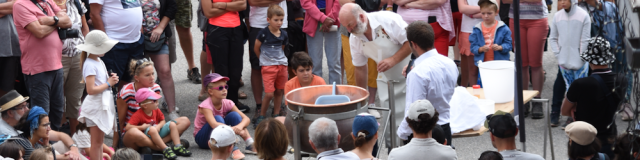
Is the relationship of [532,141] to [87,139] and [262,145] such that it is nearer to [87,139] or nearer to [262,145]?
[262,145]

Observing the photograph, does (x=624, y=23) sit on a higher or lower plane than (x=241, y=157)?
higher

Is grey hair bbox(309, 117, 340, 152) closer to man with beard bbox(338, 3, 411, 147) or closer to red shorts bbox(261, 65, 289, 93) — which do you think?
man with beard bbox(338, 3, 411, 147)

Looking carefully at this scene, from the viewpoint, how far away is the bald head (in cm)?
550

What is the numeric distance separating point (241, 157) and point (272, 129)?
1781 millimetres

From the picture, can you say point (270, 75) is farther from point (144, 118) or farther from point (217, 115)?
point (144, 118)

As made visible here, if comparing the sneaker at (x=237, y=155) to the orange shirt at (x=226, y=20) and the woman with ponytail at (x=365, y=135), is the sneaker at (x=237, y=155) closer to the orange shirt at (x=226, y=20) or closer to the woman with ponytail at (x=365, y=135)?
the orange shirt at (x=226, y=20)

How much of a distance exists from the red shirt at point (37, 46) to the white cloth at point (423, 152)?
322 centimetres

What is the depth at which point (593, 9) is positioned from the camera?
21.5 ft

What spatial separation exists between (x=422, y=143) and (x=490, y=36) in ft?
10.3

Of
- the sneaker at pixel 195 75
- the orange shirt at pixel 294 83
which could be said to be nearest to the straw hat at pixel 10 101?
the orange shirt at pixel 294 83

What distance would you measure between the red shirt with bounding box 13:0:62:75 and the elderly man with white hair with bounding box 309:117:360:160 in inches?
108

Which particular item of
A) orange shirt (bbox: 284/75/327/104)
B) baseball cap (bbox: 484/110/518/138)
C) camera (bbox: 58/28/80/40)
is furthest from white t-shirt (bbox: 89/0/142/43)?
baseball cap (bbox: 484/110/518/138)

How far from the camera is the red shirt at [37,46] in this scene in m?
5.73

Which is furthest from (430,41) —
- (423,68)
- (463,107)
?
(463,107)
